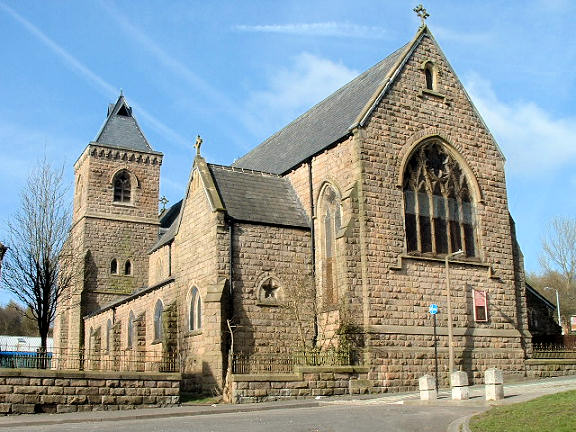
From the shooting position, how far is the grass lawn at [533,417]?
1119 centimetres

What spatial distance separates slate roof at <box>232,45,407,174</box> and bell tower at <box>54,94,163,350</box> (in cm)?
1137

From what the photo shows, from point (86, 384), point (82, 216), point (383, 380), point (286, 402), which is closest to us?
point (86, 384)

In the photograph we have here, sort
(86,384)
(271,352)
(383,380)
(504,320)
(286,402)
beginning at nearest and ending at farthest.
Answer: (86,384), (286,402), (383,380), (271,352), (504,320)

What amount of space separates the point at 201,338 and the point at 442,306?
8794 millimetres

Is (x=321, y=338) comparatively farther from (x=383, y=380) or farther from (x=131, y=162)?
(x=131, y=162)

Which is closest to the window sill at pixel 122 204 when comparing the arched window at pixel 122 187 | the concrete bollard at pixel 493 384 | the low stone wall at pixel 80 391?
the arched window at pixel 122 187

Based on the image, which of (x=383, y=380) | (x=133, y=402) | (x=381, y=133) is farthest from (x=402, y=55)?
(x=133, y=402)

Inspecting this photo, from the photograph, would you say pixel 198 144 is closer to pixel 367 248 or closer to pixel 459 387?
pixel 367 248

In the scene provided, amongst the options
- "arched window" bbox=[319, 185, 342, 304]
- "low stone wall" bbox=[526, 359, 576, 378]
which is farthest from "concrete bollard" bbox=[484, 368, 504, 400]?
"low stone wall" bbox=[526, 359, 576, 378]

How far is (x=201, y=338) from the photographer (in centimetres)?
2447

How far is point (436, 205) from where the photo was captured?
2620cm

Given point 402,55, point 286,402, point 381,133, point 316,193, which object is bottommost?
point 286,402

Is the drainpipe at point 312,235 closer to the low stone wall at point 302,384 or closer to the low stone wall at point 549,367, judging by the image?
the low stone wall at point 302,384

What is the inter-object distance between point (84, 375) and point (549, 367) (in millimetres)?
17774
